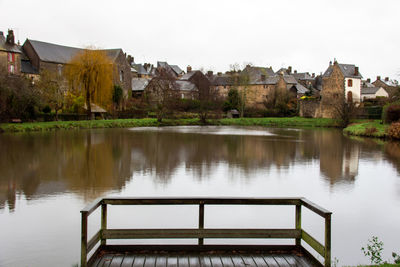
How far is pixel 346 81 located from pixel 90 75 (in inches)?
1355

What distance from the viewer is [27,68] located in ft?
171

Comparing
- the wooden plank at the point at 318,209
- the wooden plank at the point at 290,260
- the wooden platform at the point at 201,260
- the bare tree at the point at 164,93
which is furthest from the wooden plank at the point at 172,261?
the bare tree at the point at 164,93

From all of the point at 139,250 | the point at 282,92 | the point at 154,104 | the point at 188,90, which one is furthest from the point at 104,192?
the point at 188,90

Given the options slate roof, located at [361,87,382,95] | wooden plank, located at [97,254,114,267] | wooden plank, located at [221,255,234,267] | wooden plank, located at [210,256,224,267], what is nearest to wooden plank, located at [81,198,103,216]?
wooden plank, located at [97,254,114,267]

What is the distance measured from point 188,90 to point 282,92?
1680 centimetres

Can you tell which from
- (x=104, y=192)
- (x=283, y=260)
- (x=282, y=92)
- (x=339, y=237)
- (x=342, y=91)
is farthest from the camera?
(x=282, y=92)

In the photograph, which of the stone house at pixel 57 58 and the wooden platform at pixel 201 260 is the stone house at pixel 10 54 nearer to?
the stone house at pixel 57 58

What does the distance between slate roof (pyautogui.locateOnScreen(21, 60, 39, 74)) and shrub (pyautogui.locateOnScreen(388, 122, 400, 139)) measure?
43.3 meters

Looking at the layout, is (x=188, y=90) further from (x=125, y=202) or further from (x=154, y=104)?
(x=125, y=202)

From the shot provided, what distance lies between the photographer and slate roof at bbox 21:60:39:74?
169ft

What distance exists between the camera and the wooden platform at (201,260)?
5102mm

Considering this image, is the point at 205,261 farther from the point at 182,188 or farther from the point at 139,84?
the point at 139,84

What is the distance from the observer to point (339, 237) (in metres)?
7.79

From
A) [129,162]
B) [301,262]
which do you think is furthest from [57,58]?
Answer: [301,262]
